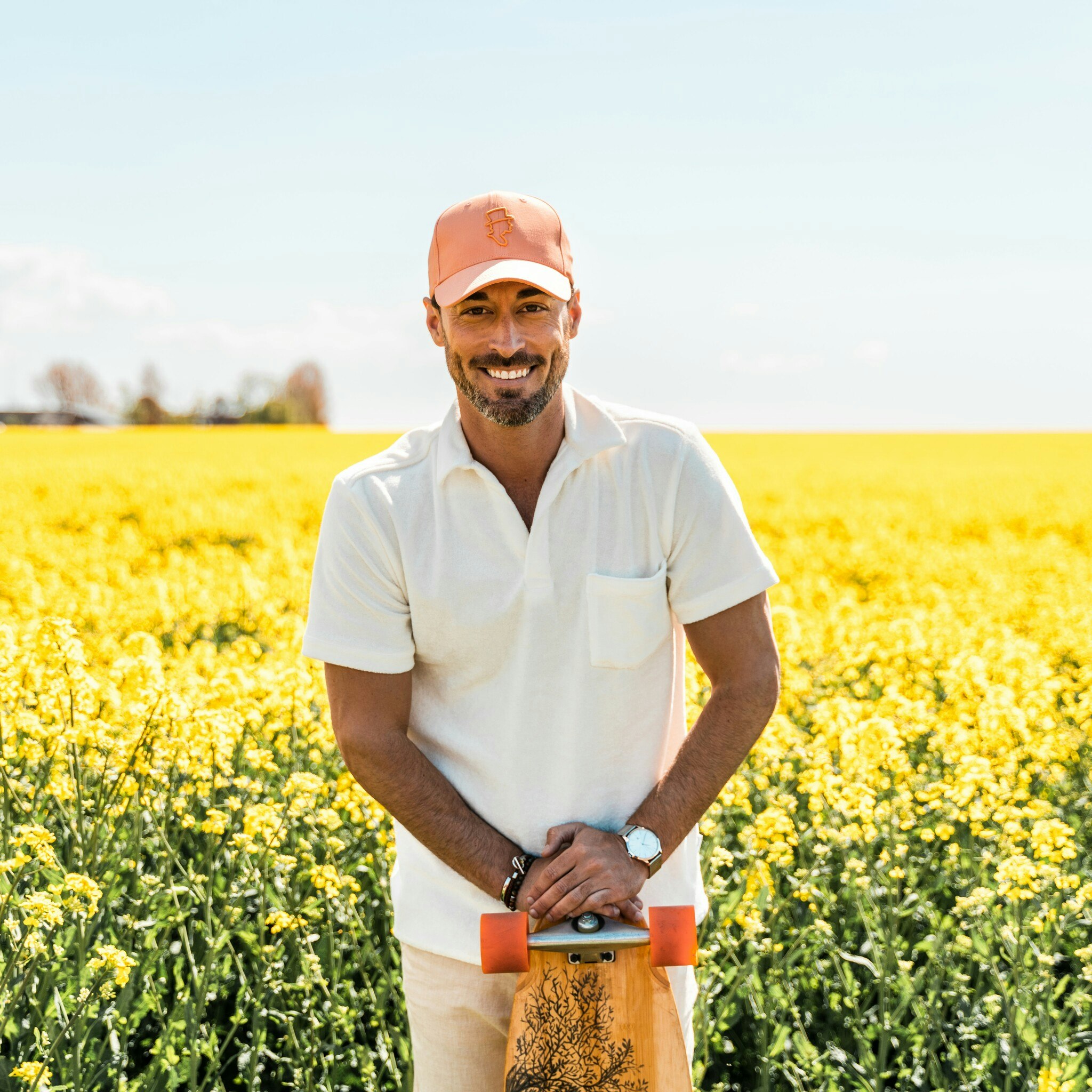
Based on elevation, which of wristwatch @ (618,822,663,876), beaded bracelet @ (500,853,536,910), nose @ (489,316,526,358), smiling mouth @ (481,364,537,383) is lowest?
beaded bracelet @ (500,853,536,910)

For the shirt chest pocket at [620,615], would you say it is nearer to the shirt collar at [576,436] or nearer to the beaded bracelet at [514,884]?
the shirt collar at [576,436]

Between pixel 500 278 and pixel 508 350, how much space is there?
0.43 ft

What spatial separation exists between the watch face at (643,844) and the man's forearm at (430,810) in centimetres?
23

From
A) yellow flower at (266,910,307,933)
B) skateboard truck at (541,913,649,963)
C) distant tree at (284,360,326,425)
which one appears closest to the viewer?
skateboard truck at (541,913,649,963)

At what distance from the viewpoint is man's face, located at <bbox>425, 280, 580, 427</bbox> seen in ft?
6.62

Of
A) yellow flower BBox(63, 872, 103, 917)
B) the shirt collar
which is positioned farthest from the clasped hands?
yellow flower BBox(63, 872, 103, 917)

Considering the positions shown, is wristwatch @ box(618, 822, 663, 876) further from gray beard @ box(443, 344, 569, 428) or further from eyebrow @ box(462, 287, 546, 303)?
eyebrow @ box(462, 287, 546, 303)

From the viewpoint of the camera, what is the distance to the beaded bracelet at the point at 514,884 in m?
2.03

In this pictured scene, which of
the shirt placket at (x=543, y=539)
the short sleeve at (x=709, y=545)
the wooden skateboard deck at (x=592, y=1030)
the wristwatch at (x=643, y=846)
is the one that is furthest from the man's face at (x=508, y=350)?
the wooden skateboard deck at (x=592, y=1030)

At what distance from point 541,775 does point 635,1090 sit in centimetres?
59

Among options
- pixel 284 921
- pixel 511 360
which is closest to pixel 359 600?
pixel 511 360

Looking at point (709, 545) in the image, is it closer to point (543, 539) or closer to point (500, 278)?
point (543, 539)

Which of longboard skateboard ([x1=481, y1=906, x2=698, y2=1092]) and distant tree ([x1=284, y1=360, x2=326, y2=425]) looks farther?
distant tree ([x1=284, y1=360, x2=326, y2=425])

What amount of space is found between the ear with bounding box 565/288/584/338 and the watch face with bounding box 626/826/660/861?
0.98 meters
